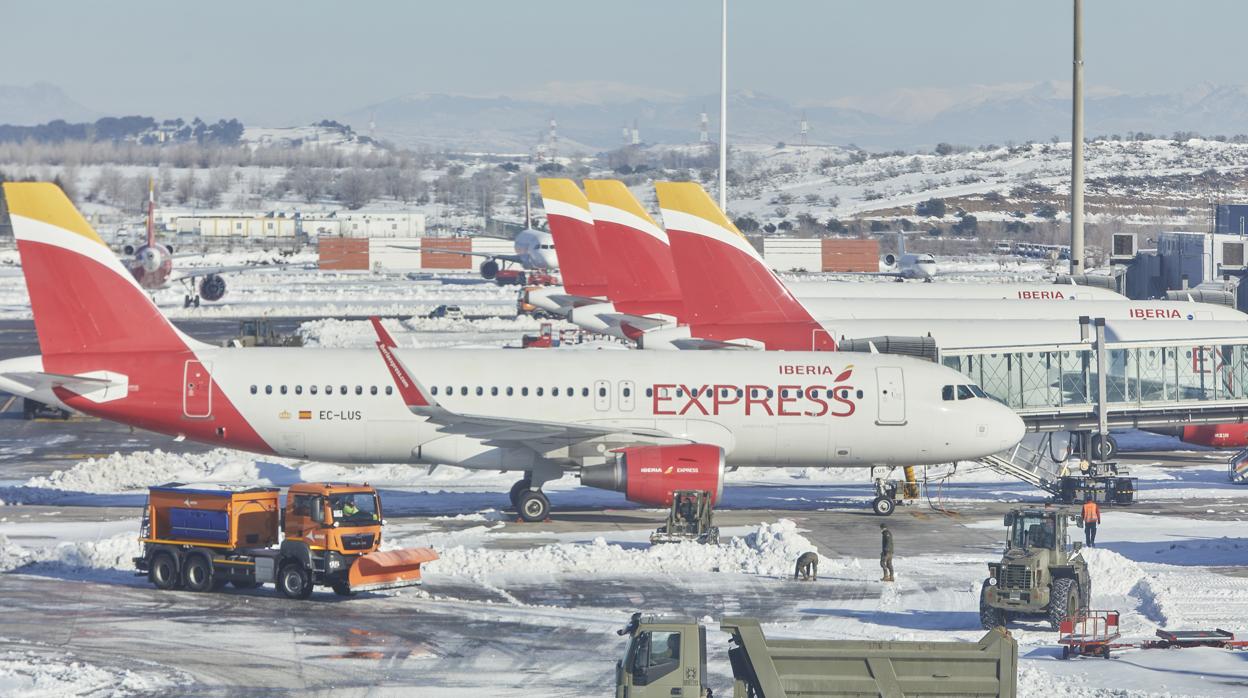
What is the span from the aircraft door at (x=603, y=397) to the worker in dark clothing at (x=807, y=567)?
923cm

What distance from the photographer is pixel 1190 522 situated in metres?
41.7

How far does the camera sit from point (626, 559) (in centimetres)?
3519

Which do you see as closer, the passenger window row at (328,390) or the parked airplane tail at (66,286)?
the parked airplane tail at (66,286)

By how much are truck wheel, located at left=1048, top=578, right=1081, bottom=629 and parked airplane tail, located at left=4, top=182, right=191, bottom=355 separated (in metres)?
23.3

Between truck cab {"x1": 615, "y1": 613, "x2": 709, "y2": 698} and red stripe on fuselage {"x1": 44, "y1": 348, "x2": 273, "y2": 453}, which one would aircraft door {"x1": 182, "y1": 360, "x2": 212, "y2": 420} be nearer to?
red stripe on fuselage {"x1": 44, "y1": 348, "x2": 273, "y2": 453}

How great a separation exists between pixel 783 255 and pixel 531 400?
129 metres

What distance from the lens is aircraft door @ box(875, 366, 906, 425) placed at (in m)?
42.0

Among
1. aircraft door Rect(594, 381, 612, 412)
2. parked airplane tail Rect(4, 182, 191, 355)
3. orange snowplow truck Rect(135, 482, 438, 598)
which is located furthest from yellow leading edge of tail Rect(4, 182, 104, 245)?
aircraft door Rect(594, 381, 612, 412)

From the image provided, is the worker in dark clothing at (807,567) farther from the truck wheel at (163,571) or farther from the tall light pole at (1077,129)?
the tall light pole at (1077,129)

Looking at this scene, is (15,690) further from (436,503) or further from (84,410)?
(436,503)

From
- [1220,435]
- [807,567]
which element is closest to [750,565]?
[807,567]

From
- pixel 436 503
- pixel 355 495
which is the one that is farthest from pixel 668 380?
pixel 355 495

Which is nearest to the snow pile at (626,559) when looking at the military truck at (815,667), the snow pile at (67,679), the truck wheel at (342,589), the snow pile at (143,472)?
the truck wheel at (342,589)

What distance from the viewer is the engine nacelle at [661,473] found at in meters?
39.2
